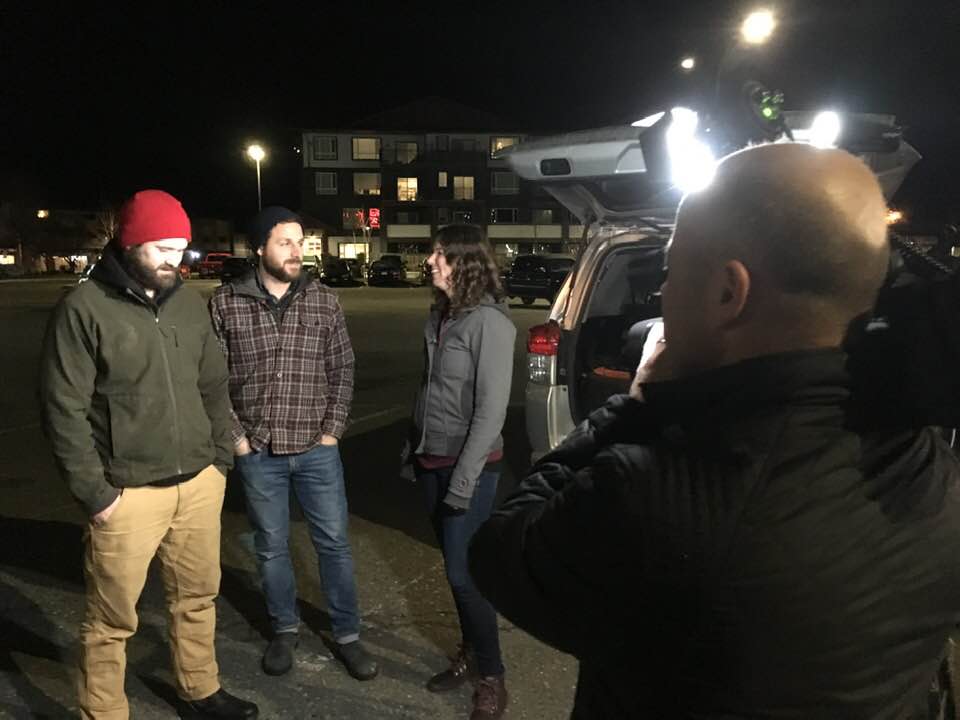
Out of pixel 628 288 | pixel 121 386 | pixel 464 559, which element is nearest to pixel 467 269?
pixel 464 559

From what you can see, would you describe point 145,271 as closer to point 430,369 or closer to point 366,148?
point 430,369

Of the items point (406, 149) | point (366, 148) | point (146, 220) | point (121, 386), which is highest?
point (366, 148)

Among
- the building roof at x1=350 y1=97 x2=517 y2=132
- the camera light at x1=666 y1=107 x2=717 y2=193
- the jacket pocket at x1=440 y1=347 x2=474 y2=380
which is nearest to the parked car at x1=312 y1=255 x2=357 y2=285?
the building roof at x1=350 y1=97 x2=517 y2=132

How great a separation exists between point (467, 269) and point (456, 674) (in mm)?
1671

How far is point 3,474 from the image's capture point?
20.2 feet

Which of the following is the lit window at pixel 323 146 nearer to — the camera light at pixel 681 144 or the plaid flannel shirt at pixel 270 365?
the plaid flannel shirt at pixel 270 365

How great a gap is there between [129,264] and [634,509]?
226 centimetres

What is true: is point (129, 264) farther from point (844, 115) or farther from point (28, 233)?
point (28, 233)

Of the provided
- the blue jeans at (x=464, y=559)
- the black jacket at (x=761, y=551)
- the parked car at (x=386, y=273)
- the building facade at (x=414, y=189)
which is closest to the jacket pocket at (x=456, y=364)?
the blue jeans at (x=464, y=559)

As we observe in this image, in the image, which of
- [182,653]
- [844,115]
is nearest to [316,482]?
[182,653]

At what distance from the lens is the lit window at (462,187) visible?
56.7 metres

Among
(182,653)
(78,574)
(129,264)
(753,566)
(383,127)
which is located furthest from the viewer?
(383,127)

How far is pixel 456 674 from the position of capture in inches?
126

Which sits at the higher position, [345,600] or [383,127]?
[383,127]
